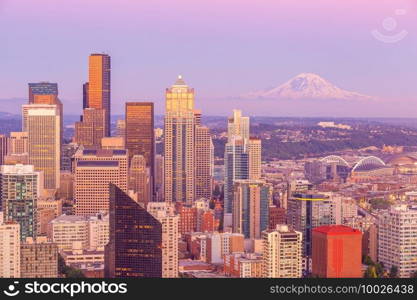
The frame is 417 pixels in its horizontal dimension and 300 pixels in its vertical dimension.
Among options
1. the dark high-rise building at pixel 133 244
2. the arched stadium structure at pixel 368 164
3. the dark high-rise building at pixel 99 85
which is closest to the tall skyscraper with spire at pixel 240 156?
the arched stadium structure at pixel 368 164

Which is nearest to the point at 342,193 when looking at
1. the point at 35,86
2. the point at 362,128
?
the point at 362,128

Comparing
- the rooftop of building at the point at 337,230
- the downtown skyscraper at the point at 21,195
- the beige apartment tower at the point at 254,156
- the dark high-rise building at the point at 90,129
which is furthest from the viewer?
the dark high-rise building at the point at 90,129

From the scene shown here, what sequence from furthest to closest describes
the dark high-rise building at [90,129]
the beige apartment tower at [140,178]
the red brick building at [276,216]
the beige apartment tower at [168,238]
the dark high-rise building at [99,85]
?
1. the dark high-rise building at [90,129]
2. the dark high-rise building at [99,85]
3. the beige apartment tower at [140,178]
4. the red brick building at [276,216]
5. the beige apartment tower at [168,238]

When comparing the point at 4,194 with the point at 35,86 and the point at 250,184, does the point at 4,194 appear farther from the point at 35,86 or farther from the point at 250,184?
the point at 250,184

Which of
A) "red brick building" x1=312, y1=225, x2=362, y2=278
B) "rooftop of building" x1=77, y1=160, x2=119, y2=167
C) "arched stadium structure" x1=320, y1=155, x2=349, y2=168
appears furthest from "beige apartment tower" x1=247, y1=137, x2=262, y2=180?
"red brick building" x1=312, y1=225, x2=362, y2=278

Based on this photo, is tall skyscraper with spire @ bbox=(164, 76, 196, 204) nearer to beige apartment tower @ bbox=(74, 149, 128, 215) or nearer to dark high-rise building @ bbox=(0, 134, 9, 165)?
beige apartment tower @ bbox=(74, 149, 128, 215)

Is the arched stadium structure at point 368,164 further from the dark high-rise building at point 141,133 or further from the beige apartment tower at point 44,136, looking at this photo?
the beige apartment tower at point 44,136

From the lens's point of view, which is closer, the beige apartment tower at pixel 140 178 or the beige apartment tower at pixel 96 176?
the beige apartment tower at pixel 140 178

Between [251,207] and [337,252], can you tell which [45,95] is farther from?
[337,252]
